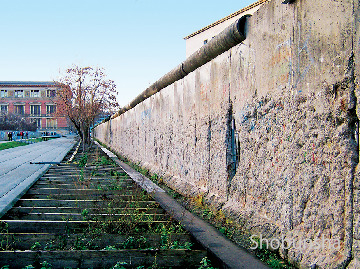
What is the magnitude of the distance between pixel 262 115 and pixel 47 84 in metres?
92.1

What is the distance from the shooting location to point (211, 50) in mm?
5168

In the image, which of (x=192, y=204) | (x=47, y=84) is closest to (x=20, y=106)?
(x=47, y=84)

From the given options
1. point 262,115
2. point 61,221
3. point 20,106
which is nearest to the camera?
point 262,115

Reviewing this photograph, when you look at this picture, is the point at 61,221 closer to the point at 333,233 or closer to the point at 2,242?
the point at 2,242

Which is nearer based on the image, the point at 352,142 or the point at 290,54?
the point at 352,142

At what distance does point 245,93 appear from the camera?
4.14 m

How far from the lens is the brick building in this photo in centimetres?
8744

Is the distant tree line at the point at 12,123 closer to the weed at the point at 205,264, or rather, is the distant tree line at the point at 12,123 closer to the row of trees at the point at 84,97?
the row of trees at the point at 84,97

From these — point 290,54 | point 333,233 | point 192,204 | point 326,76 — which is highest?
point 290,54

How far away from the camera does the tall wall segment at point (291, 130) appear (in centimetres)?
249

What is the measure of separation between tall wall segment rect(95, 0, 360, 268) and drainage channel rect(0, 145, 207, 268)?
0.76 m

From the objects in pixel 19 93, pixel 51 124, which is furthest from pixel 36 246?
pixel 19 93

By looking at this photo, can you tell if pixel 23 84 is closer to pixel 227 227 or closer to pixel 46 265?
pixel 227 227

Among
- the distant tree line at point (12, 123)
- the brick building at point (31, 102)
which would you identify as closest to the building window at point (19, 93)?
the brick building at point (31, 102)
